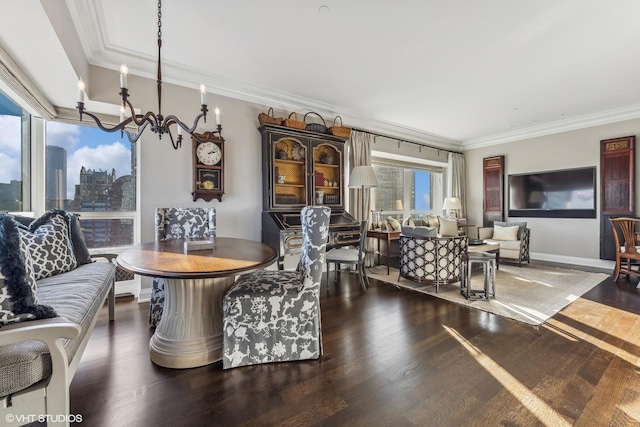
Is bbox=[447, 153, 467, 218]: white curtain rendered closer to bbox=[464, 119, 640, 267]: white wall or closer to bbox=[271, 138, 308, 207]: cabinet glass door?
bbox=[464, 119, 640, 267]: white wall

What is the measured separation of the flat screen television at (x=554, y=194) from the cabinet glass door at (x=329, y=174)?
162 inches

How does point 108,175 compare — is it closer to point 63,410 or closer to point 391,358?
point 63,410

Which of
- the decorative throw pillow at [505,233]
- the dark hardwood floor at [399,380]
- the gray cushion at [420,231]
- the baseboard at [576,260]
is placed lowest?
the dark hardwood floor at [399,380]

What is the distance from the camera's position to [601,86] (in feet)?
12.7

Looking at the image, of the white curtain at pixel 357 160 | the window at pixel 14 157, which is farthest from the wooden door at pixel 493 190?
the window at pixel 14 157

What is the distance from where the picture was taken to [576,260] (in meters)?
5.35

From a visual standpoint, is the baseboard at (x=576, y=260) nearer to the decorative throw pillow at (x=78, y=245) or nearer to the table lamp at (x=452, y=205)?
the table lamp at (x=452, y=205)

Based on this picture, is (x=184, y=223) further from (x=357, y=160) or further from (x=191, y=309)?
(x=357, y=160)

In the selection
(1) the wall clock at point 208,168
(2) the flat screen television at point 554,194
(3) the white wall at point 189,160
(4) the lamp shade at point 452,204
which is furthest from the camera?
(4) the lamp shade at point 452,204

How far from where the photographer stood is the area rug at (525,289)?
9.57 feet

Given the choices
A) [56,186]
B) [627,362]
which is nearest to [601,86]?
[627,362]

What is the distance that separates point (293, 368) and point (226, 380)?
0.41 metres

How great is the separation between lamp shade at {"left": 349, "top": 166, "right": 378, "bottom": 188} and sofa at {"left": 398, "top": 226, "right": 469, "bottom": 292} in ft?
3.17

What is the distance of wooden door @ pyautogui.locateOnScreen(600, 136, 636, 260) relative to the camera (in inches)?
187
